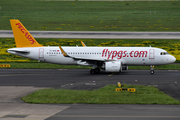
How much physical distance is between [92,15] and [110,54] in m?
73.5

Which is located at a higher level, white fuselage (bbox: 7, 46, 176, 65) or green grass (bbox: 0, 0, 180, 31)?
green grass (bbox: 0, 0, 180, 31)

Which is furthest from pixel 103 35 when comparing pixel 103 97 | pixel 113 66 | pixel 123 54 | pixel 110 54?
pixel 103 97

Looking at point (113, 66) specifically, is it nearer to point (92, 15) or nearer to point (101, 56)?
point (101, 56)

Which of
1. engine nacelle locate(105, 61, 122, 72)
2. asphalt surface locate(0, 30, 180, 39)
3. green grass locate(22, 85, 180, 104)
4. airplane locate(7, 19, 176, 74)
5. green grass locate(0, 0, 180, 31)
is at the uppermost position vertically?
green grass locate(0, 0, 180, 31)

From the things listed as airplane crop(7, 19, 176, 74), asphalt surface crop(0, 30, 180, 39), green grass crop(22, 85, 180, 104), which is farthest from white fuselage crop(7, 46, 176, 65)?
asphalt surface crop(0, 30, 180, 39)

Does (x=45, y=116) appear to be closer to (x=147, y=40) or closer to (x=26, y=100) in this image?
(x=26, y=100)

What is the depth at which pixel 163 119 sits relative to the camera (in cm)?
1727

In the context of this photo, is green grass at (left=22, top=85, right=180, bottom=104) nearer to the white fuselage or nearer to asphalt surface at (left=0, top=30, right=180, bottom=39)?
the white fuselage

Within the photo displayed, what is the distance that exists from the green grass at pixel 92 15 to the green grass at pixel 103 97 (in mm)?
61902

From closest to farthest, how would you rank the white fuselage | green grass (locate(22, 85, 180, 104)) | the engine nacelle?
green grass (locate(22, 85, 180, 104)) → the engine nacelle → the white fuselage

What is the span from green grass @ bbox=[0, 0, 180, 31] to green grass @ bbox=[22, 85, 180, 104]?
61902 millimetres

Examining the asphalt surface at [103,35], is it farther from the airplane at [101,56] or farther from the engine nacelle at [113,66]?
the engine nacelle at [113,66]

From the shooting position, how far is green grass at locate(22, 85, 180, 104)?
22.3 metres

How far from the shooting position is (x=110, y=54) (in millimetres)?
41500
